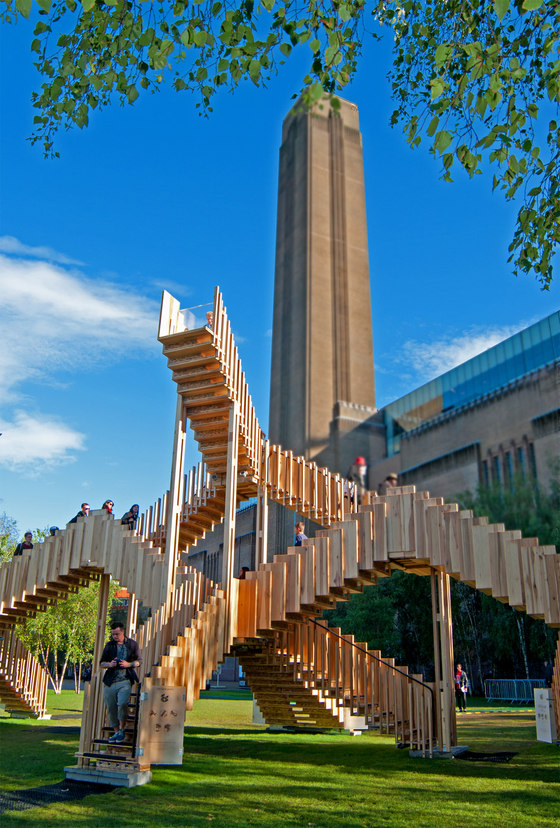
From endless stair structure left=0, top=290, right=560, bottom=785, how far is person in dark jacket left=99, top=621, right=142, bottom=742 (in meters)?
0.19

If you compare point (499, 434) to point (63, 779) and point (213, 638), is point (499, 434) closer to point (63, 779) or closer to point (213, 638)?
point (213, 638)

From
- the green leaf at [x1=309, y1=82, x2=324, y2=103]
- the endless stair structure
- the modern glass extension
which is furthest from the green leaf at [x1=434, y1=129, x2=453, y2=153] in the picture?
the modern glass extension

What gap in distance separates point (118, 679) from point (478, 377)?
47.3 m

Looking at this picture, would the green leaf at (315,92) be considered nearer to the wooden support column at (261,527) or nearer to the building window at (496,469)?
the wooden support column at (261,527)

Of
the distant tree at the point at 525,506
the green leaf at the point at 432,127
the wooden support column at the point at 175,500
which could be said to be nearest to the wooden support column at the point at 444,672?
the wooden support column at the point at 175,500

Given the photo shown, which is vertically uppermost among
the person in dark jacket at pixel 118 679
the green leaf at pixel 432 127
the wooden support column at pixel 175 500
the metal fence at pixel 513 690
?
the green leaf at pixel 432 127

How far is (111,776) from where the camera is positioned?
997 centimetres

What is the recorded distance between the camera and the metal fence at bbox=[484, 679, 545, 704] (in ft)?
95.4

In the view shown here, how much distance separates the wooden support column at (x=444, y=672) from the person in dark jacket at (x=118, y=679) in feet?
18.8

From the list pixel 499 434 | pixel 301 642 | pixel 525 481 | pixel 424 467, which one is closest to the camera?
pixel 301 642

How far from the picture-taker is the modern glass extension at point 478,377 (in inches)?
1860

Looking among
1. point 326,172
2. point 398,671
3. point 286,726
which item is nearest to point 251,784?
point 398,671

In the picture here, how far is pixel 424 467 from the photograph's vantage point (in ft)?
187

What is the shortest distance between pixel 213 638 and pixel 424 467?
4544 centimetres
